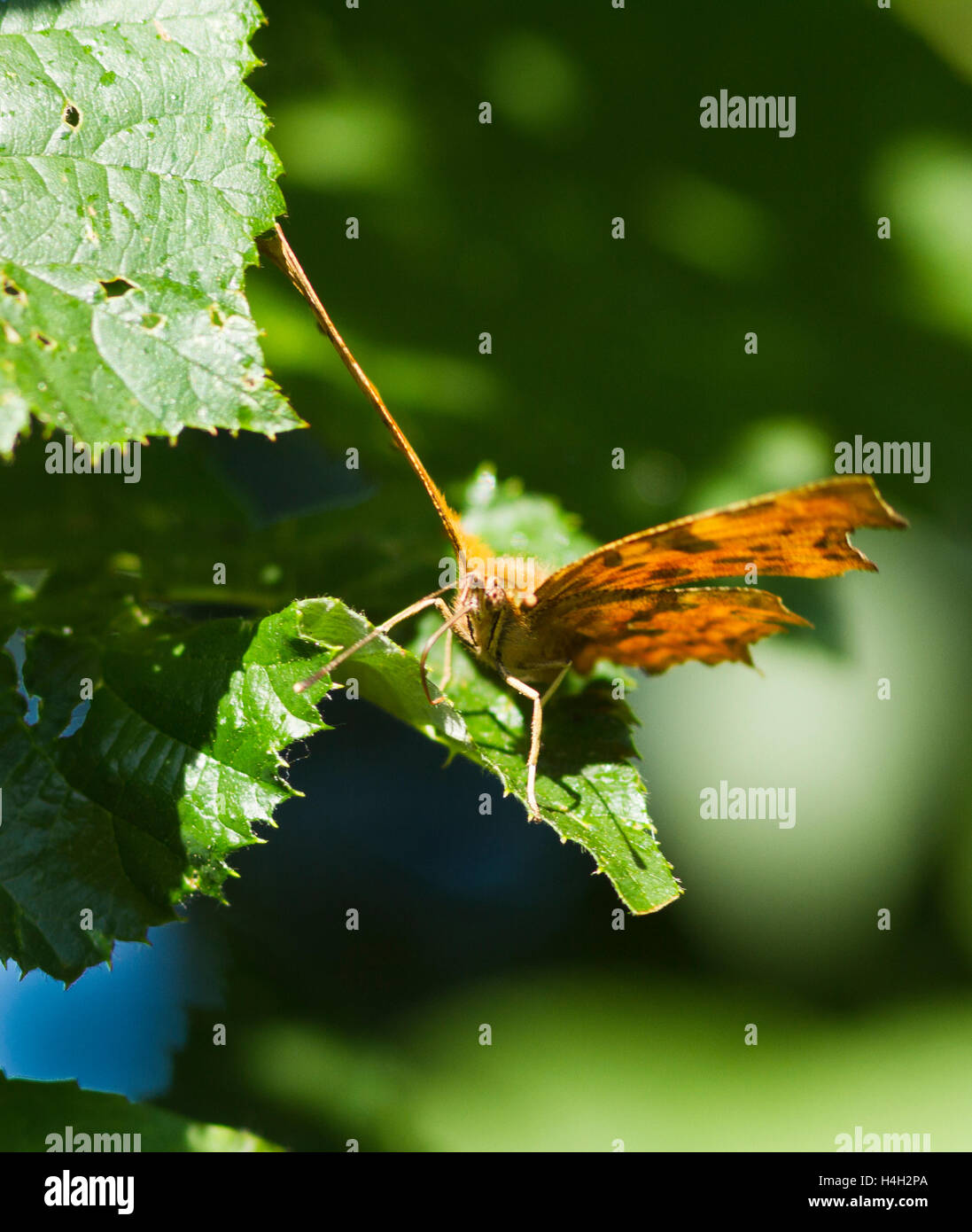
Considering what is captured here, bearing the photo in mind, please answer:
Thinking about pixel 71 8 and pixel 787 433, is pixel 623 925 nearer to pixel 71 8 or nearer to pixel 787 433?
pixel 787 433

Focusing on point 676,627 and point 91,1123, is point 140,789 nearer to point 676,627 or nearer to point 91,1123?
point 91,1123

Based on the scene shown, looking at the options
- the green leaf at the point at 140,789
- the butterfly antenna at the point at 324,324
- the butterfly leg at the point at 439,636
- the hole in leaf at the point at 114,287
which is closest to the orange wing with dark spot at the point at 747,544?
the butterfly leg at the point at 439,636

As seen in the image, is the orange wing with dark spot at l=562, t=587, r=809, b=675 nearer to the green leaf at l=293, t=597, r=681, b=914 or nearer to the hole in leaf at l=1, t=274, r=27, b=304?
the green leaf at l=293, t=597, r=681, b=914

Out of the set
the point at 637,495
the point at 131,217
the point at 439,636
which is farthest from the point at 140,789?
the point at 637,495

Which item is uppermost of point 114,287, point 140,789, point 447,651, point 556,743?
point 114,287

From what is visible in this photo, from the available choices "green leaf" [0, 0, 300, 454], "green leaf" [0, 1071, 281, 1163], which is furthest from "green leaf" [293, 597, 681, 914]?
"green leaf" [0, 1071, 281, 1163]

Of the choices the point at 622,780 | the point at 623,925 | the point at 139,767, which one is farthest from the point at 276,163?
the point at 623,925
